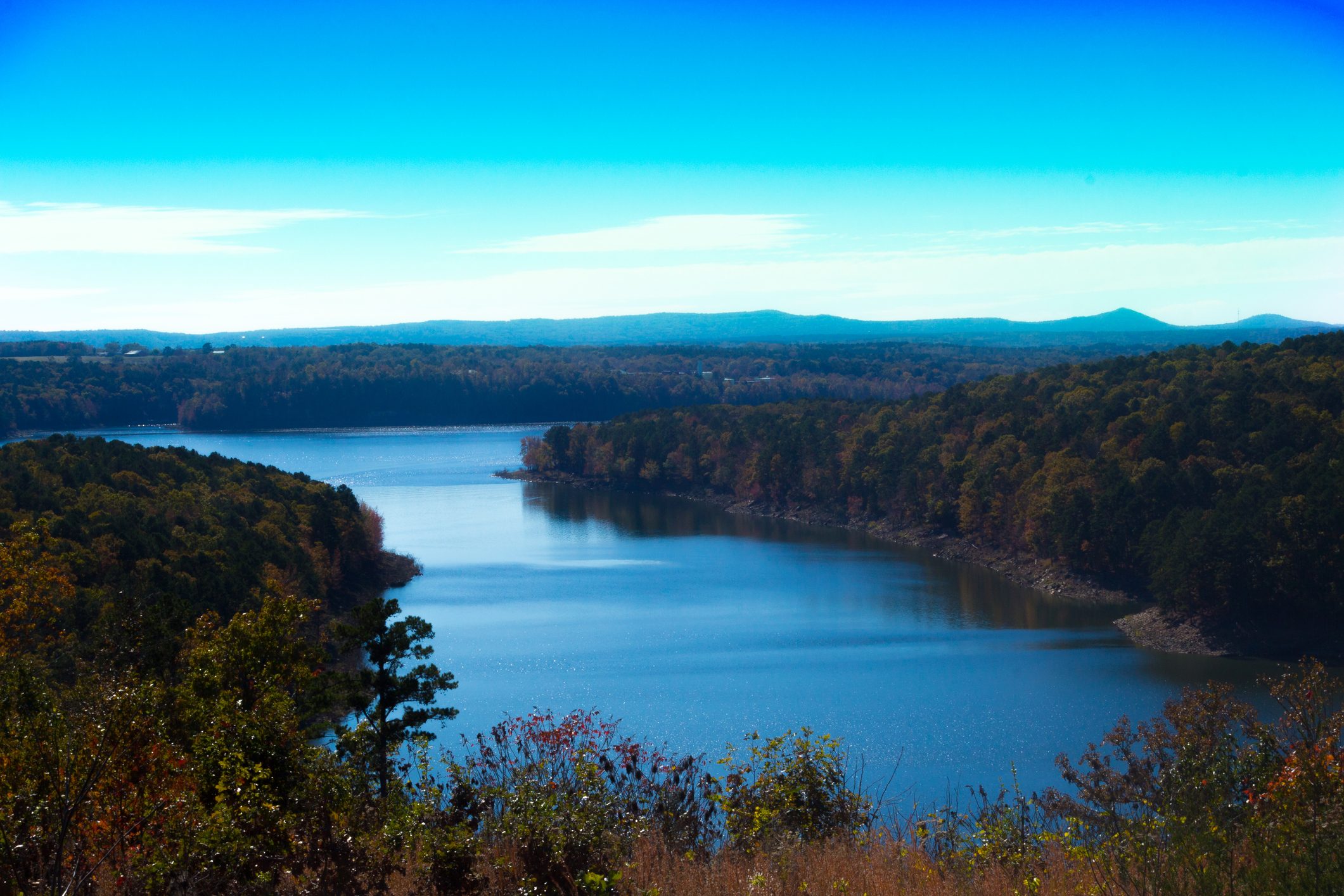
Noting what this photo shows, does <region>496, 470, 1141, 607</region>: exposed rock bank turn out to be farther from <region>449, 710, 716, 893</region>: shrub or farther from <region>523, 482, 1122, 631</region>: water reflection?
<region>449, 710, 716, 893</region>: shrub

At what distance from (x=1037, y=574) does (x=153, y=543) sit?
2871cm

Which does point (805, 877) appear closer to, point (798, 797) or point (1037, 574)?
point (798, 797)

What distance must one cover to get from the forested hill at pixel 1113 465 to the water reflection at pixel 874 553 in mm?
2140

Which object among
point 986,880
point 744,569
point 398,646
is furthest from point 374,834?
point 744,569

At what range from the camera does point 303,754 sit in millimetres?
8109

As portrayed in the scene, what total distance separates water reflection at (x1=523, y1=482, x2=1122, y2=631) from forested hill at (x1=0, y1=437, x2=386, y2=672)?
16.9 meters

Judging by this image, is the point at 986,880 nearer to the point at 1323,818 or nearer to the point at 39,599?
the point at 1323,818

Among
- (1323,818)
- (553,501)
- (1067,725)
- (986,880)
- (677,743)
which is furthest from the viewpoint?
(553,501)

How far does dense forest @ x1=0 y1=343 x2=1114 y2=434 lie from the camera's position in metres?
105

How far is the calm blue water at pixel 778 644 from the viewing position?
22.4 metres

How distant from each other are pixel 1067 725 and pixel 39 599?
717 inches

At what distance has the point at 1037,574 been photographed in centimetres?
4047

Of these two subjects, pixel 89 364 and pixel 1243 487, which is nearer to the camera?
pixel 1243 487

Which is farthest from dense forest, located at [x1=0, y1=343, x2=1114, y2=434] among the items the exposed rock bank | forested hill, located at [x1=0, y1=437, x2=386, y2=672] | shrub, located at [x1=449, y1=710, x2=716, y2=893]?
shrub, located at [x1=449, y1=710, x2=716, y2=893]
